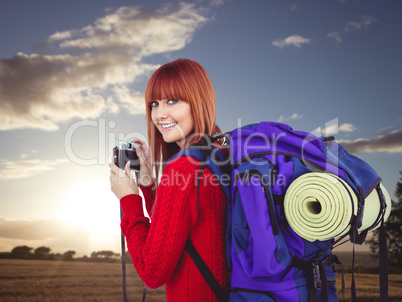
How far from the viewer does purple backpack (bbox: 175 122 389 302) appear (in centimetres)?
198

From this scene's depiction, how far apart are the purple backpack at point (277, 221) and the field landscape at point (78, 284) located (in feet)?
37.6

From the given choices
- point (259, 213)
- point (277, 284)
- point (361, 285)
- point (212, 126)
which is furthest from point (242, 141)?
point (361, 285)

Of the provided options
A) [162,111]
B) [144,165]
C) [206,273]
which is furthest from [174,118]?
[206,273]

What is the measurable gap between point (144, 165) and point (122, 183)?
2.09ft

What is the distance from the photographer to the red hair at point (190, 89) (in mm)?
2758

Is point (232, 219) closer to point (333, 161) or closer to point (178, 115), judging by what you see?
point (333, 161)

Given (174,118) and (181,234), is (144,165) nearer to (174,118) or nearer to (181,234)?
(174,118)

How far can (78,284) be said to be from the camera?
1778 cm

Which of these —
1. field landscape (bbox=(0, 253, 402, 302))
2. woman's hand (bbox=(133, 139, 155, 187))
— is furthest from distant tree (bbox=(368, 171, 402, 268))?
woman's hand (bbox=(133, 139, 155, 187))

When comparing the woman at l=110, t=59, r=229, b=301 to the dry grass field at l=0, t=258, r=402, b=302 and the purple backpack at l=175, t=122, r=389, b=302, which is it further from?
the dry grass field at l=0, t=258, r=402, b=302

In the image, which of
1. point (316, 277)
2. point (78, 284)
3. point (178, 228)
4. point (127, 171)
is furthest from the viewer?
point (78, 284)

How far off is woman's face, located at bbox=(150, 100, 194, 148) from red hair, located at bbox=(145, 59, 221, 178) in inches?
1.8

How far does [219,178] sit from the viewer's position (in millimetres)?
2342

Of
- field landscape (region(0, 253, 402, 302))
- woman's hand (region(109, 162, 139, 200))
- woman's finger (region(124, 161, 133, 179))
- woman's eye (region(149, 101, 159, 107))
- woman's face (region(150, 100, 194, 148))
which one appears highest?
woman's eye (region(149, 101, 159, 107))
